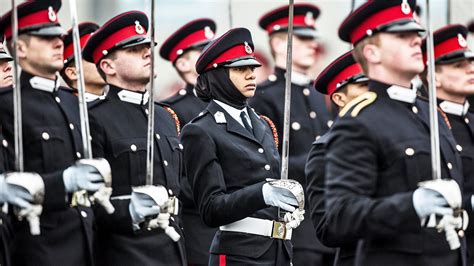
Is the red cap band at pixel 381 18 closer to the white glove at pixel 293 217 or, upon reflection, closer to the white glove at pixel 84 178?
the white glove at pixel 293 217

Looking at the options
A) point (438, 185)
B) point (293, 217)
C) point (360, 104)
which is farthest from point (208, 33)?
point (438, 185)

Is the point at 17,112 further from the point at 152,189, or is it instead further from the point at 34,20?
the point at 34,20

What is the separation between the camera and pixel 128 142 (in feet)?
28.7

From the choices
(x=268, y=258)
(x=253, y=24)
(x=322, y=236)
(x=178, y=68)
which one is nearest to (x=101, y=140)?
(x=268, y=258)

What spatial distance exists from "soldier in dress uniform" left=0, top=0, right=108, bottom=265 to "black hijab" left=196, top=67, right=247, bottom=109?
766 millimetres

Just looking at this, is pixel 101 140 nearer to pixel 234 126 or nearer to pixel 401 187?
pixel 234 126

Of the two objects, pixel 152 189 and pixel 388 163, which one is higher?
pixel 388 163

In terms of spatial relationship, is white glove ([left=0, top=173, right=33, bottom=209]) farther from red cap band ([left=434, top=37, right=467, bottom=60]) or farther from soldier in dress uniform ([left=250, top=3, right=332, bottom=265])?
red cap band ([left=434, top=37, right=467, bottom=60])

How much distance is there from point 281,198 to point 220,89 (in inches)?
47.6

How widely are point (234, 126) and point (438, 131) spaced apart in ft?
6.39

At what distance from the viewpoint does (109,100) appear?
891 cm

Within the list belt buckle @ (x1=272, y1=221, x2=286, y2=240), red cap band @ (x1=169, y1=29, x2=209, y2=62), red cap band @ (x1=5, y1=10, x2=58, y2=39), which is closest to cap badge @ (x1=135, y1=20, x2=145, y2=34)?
red cap band @ (x1=5, y1=10, x2=58, y2=39)

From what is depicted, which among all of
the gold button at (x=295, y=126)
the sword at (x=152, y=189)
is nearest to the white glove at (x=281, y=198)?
the sword at (x=152, y=189)

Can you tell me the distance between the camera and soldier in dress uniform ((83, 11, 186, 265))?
8609mm
